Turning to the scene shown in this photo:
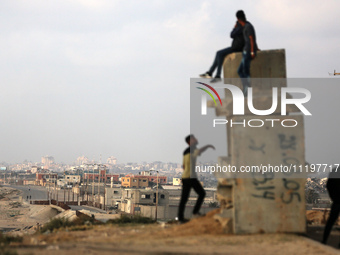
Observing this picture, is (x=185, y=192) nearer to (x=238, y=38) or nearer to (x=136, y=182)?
(x=238, y=38)

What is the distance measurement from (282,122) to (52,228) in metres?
6.41

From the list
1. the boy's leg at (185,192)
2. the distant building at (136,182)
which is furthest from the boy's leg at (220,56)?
the distant building at (136,182)

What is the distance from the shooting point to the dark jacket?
9.63 m

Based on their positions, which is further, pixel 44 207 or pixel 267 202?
pixel 44 207

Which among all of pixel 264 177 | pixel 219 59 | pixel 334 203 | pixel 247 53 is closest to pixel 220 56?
pixel 219 59

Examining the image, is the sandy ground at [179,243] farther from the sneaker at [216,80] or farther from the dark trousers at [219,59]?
the dark trousers at [219,59]

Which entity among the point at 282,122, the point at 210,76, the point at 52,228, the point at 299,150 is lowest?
the point at 52,228

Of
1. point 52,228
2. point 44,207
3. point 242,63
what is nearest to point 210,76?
point 242,63

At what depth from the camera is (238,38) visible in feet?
31.8

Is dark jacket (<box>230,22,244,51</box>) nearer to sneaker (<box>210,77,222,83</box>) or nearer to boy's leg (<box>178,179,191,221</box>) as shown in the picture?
sneaker (<box>210,77,222,83</box>)

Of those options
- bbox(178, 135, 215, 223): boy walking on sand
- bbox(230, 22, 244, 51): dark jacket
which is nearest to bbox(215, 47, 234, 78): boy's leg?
bbox(230, 22, 244, 51): dark jacket

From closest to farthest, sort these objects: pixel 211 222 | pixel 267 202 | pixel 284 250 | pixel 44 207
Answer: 1. pixel 284 250
2. pixel 267 202
3. pixel 211 222
4. pixel 44 207

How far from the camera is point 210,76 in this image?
31.5 ft

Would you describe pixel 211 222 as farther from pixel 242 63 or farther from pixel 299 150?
pixel 242 63
